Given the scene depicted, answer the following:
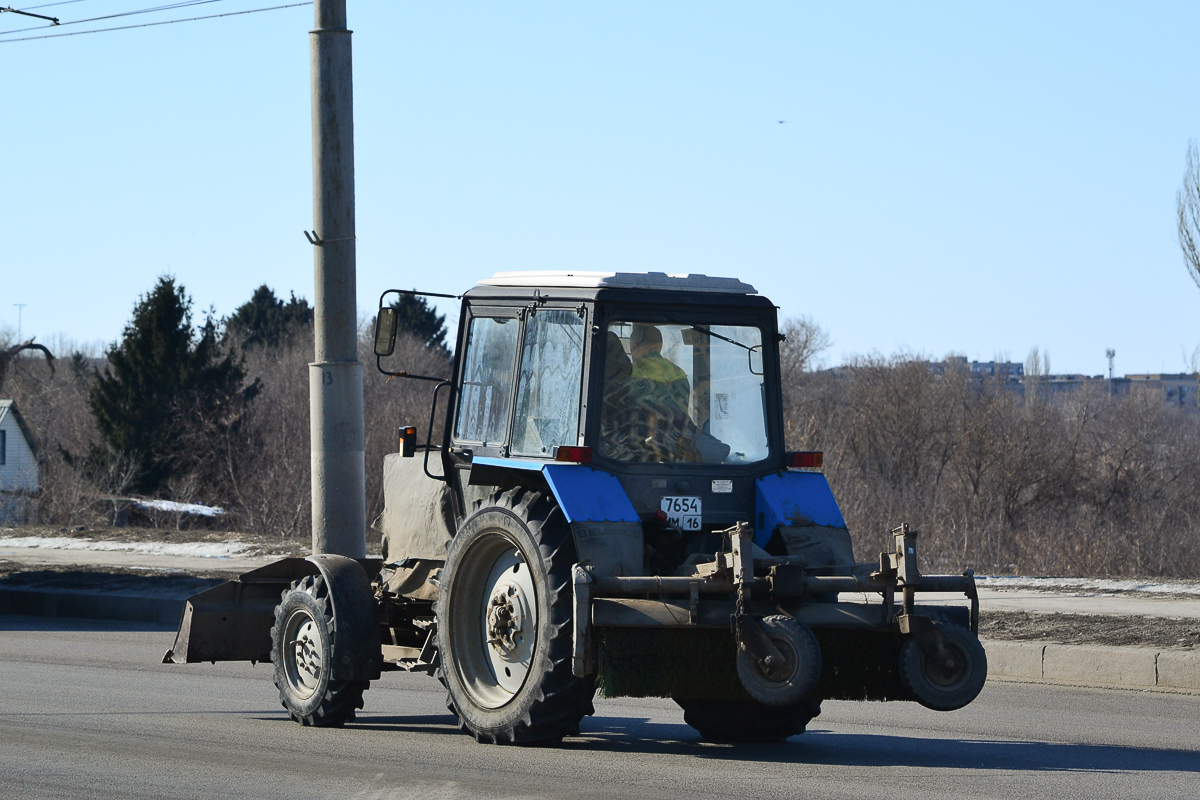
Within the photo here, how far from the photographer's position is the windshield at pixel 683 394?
7977 millimetres

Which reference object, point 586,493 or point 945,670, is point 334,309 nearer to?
point 586,493

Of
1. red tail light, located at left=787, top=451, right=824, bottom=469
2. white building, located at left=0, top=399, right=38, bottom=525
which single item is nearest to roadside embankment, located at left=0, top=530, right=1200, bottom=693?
red tail light, located at left=787, top=451, right=824, bottom=469

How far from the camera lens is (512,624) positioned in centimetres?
766

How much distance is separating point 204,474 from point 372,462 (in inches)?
498

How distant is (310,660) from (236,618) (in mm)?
871

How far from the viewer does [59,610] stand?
688 inches

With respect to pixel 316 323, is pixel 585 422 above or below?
below

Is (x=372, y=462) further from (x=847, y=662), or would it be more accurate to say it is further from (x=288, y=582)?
(x=847, y=662)

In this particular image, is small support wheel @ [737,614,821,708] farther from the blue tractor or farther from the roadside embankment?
the roadside embankment

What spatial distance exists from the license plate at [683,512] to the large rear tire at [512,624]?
0.69 metres

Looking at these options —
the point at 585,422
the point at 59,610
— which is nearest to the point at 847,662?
the point at 585,422

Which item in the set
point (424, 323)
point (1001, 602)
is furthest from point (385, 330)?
point (424, 323)

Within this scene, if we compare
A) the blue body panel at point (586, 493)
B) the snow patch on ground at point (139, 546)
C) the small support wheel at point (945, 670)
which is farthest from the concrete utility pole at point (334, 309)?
the snow patch on ground at point (139, 546)

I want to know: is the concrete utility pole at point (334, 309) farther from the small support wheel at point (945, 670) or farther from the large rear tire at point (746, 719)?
the small support wheel at point (945, 670)
